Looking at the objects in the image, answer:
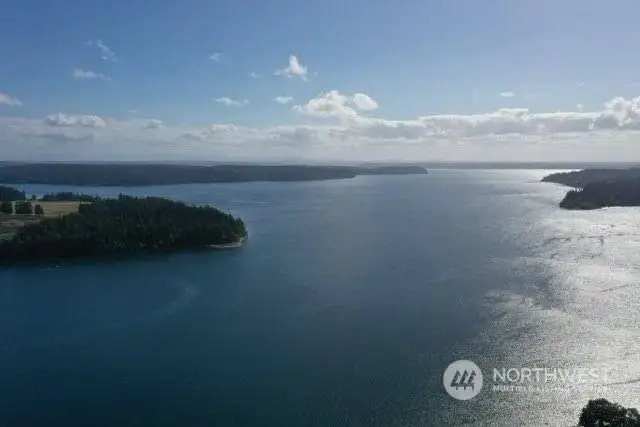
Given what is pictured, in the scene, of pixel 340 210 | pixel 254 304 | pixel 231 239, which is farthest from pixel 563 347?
pixel 340 210

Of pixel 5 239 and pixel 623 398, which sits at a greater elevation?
pixel 5 239

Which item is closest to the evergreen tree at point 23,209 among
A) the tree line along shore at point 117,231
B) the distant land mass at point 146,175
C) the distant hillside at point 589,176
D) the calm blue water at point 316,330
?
the tree line along shore at point 117,231

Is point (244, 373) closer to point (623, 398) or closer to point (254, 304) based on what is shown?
point (254, 304)

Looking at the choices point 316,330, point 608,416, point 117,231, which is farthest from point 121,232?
point 608,416

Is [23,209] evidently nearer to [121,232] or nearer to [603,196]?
[121,232]

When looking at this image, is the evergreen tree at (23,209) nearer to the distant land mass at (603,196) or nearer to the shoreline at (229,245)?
the shoreline at (229,245)
